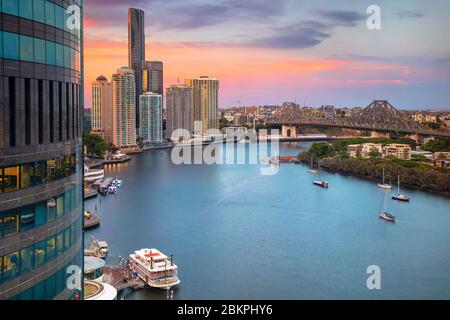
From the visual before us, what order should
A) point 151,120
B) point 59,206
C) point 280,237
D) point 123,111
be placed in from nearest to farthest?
point 59,206, point 280,237, point 123,111, point 151,120

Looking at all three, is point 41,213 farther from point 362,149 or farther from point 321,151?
point 362,149

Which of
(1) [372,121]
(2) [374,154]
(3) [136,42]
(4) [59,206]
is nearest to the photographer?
Answer: (4) [59,206]

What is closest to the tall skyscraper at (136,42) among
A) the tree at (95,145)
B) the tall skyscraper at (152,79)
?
the tall skyscraper at (152,79)

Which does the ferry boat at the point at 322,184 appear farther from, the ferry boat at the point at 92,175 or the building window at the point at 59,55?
the building window at the point at 59,55

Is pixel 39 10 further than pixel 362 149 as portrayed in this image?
No

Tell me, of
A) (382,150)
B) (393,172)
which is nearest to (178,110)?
(382,150)

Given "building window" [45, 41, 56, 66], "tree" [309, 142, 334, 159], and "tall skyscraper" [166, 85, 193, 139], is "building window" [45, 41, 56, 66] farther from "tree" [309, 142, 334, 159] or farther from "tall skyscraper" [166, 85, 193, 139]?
"tall skyscraper" [166, 85, 193, 139]
